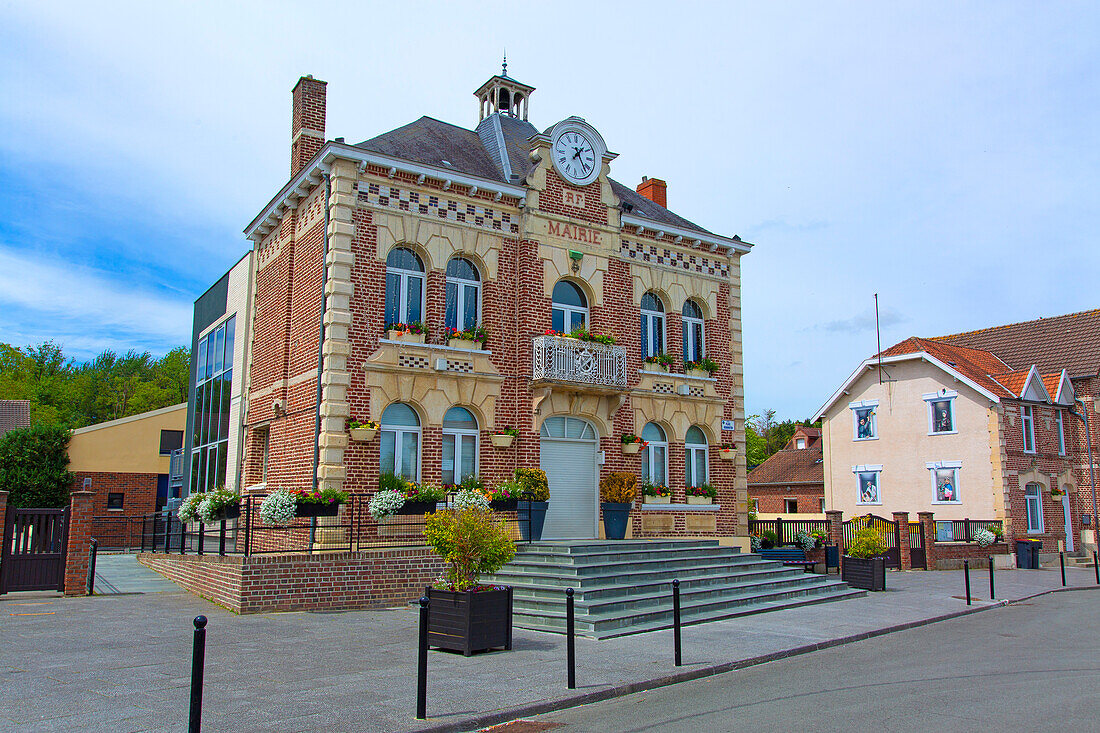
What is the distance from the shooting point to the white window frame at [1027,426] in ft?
98.5

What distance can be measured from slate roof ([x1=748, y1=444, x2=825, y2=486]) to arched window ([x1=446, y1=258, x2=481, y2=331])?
93.0ft

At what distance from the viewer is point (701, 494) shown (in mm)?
21094

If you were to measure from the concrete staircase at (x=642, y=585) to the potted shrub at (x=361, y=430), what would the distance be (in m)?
3.64

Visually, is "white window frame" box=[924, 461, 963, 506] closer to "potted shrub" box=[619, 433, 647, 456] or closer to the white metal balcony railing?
"potted shrub" box=[619, 433, 647, 456]

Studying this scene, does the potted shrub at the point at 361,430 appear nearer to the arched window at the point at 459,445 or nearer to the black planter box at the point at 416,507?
the black planter box at the point at 416,507

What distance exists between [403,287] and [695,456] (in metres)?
8.88

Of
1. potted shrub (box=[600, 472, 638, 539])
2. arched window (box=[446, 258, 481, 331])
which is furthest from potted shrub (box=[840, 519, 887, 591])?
arched window (box=[446, 258, 481, 331])

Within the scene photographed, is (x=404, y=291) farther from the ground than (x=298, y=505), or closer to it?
farther from the ground

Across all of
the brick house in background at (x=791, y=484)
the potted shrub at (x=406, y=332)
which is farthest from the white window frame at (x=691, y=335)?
the brick house in background at (x=791, y=484)

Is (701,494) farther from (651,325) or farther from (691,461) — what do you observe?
(651,325)

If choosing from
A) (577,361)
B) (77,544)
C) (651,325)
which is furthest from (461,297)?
(77,544)

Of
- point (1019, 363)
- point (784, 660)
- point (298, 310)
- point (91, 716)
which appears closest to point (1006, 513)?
point (1019, 363)

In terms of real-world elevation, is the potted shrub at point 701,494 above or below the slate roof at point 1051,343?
below

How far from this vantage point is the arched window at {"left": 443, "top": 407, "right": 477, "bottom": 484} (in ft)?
57.5
